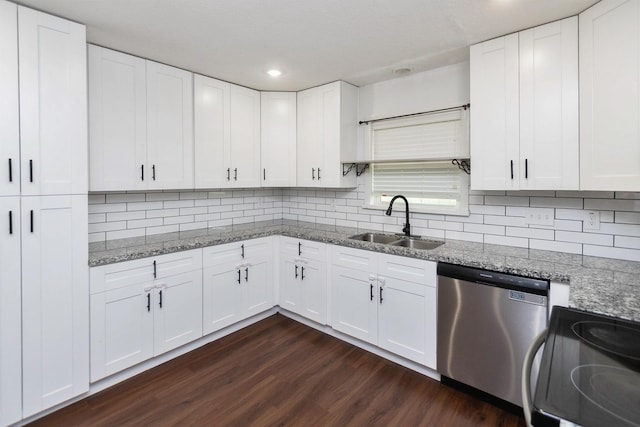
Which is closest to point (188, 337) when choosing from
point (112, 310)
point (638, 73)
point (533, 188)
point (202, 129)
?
point (112, 310)

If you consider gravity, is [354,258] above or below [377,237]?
below

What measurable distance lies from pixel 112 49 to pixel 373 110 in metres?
2.28

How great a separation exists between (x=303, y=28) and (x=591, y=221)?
7.60 ft

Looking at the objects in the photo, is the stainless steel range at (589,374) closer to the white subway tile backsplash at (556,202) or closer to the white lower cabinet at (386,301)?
the white lower cabinet at (386,301)

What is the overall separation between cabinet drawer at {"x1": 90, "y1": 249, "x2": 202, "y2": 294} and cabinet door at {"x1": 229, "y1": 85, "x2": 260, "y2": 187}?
974 mm

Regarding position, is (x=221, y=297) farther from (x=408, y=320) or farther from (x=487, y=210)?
(x=487, y=210)

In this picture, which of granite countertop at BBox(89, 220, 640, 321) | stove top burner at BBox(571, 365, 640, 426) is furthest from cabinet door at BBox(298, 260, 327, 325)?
stove top burner at BBox(571, 365, 640, 426)

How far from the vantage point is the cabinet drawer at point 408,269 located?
238 centimetres

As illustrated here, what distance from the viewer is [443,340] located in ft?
7.66

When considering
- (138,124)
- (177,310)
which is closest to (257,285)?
(177,310)

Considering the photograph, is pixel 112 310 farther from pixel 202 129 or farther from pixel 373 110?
pixel 373 110

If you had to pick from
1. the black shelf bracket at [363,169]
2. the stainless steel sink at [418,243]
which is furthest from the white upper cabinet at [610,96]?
the black shelf bracket at [363,169]

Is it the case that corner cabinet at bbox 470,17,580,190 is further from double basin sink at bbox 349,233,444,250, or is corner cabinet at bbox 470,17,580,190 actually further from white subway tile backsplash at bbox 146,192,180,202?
white subway tile backsplash at bbox 146,192,180,202

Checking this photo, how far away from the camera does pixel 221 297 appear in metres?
3.01
